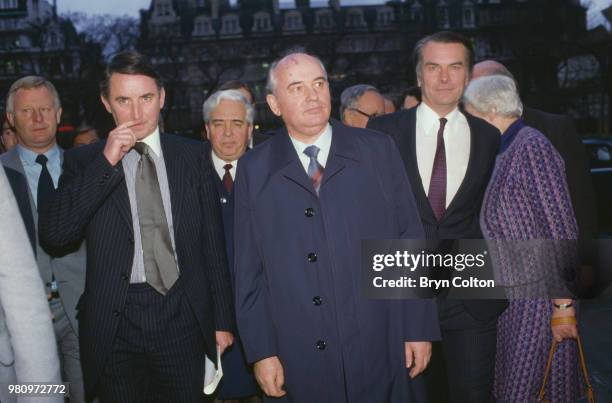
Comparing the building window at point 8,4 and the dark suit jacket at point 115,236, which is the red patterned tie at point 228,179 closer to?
the dark suit jacket at point 115,236

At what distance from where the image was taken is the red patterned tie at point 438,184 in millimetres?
3004

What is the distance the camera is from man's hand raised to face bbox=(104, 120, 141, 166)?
8.54 ft

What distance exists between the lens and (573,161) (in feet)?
12.7

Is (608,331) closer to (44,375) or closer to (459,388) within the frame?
(459,388)

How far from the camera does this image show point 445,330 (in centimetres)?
311

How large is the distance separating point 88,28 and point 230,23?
102 ft

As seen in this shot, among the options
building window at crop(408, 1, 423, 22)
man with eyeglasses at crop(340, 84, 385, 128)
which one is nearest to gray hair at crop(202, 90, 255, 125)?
man with eyeglasses at crop(340, 84, 385, 128)

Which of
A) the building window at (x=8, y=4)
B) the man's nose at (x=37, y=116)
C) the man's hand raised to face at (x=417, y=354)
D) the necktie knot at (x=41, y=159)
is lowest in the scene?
the man's hand raised to face at (x=417, y=354)

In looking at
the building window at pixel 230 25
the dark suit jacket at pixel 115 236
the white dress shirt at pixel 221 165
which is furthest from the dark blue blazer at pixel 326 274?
the building window at pixel 230 25

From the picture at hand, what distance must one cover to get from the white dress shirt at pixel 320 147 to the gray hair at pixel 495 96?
1114mm

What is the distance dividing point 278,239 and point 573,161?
2.44 metres

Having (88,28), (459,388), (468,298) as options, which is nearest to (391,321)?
(468,298)

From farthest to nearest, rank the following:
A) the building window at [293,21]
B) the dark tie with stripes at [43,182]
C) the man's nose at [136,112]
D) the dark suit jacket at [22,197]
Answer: the building window at [293,21]
the dark tie with stripes at [43,182]
the dark suit jacket at [22,197]
the man's nose at [136,112]

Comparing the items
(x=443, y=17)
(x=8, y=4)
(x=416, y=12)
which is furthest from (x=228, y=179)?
(x=8, y=4)
